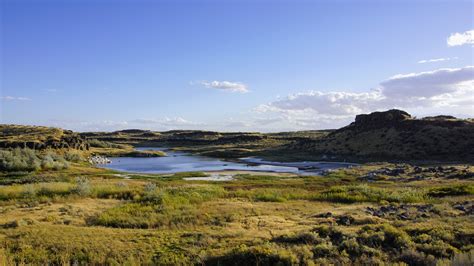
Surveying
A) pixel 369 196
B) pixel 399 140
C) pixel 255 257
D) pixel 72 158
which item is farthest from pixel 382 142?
pixel 255 257

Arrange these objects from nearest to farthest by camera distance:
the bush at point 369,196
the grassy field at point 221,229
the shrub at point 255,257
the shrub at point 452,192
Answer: the shrub at point 255,257
the grassy field at point 221,229
the bush at point 369,196
the shrub at point 452,192

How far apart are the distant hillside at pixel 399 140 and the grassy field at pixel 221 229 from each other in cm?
4598

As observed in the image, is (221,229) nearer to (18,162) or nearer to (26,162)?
(18,162)

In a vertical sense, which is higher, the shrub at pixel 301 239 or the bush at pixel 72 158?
the shrub at pixel 301 239

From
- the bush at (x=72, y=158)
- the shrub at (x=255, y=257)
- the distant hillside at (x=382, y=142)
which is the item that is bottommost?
the bush at (x=72, y=158)

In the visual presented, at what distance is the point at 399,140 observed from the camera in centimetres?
8144

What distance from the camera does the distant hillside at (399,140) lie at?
73688 millimetres

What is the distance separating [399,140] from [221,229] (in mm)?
72004

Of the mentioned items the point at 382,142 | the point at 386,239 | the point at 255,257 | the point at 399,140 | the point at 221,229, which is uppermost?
the point at 399,140

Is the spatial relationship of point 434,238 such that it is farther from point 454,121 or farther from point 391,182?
point 454,121

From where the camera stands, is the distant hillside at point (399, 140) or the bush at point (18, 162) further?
the distant hillside at point (399, 140)

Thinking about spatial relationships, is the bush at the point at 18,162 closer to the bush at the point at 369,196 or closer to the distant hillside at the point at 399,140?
the bush at the point at 369,196

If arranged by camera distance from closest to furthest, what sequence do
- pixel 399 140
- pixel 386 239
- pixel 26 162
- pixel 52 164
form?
1. pixel 386 239
2. pixel 26 162
3. pixel 52 164
4. pixel 399 140

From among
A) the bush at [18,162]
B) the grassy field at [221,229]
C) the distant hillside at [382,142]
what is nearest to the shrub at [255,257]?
the grassy field at [221,229]
